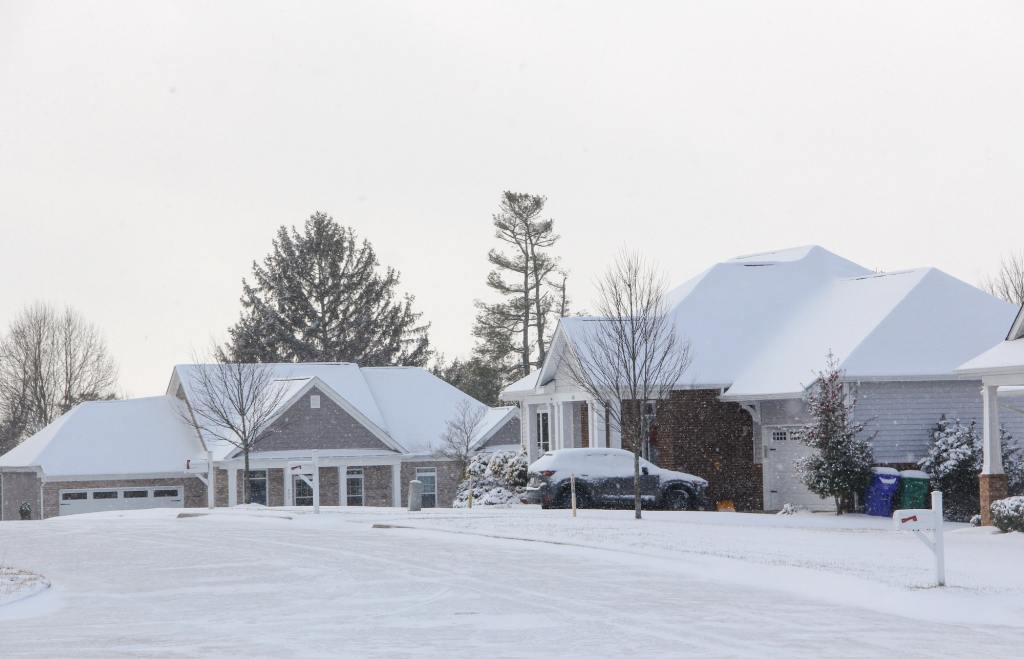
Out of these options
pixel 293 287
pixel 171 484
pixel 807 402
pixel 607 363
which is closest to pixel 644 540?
pixel 807 402

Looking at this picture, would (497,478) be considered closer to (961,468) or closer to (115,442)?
(961,468)

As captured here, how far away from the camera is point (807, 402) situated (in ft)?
118

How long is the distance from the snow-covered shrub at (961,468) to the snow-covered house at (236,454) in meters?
23.5

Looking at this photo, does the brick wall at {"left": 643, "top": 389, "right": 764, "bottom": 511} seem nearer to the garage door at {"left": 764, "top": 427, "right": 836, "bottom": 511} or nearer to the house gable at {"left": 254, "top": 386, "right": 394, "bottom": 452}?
the garage door at {"left": 764, "top": 427, "right": 836, "bottom": 511}

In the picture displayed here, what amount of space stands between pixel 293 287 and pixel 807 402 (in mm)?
49939

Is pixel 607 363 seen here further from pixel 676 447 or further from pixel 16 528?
pixel 16 528

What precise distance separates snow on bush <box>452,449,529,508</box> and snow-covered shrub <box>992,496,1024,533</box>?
19.0m

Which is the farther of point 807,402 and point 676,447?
point 676,447

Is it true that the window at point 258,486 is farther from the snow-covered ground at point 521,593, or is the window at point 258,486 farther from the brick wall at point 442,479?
the snow-covered ground at point 521,593

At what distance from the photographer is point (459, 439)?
57562 mm

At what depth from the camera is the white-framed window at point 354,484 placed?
55062 millimetres

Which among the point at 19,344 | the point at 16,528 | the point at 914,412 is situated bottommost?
the point at 16,528

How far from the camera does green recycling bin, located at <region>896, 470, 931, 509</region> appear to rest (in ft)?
114

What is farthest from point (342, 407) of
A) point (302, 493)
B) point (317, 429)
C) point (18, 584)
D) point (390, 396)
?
point (18, 584)
